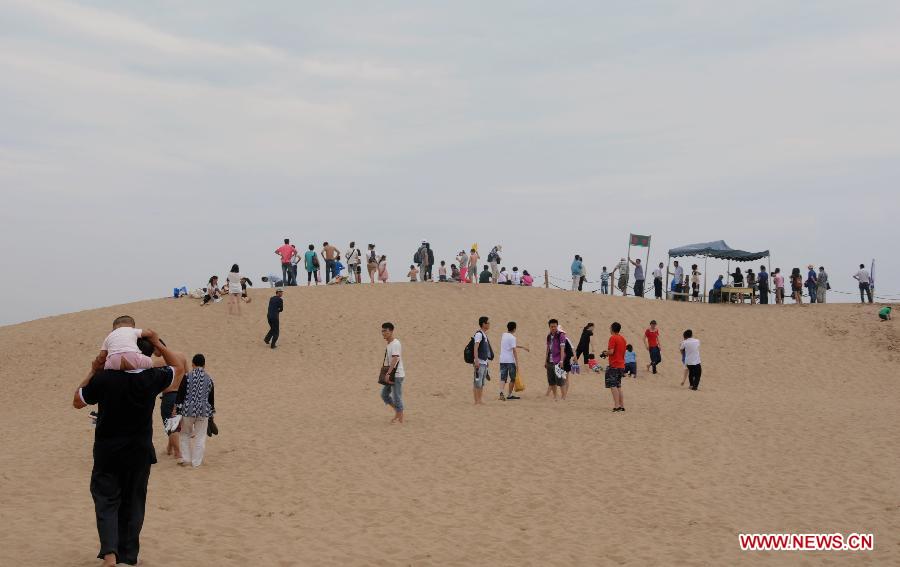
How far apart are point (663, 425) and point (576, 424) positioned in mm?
1635

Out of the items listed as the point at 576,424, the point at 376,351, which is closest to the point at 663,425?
the point at 576,424

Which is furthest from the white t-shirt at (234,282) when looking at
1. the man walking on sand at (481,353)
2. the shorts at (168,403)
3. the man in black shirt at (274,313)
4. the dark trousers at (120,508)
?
the dark trousers at (120,508)

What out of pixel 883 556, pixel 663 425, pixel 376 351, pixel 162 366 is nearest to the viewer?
pixel 162 366

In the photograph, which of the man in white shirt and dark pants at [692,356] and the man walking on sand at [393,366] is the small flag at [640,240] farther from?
the man walking on sand at [393,366]

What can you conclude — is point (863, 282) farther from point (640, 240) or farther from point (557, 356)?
point (557, 356)

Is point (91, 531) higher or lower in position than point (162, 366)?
lower

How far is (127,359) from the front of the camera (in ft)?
20.1

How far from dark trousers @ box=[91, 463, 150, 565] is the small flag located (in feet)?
92.6

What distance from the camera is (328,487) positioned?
33.7ft

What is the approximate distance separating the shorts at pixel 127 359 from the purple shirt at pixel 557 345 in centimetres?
1138

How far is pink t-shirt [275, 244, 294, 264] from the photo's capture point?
2905cm

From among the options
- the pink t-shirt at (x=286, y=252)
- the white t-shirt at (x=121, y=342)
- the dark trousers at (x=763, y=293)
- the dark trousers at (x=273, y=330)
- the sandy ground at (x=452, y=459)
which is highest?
the pink t-shirt at (x=286, y=252)

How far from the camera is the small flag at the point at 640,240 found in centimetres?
3238

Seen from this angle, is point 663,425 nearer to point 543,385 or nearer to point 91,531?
point 543,385
